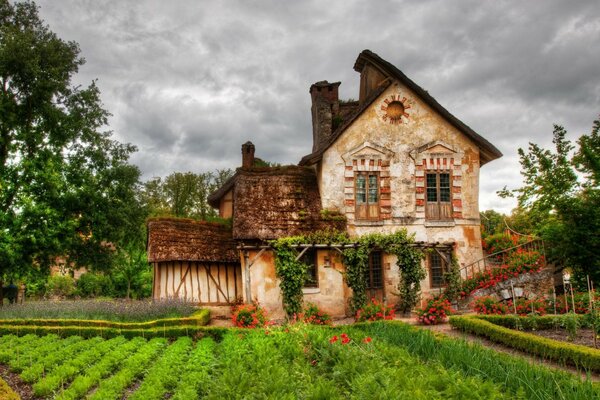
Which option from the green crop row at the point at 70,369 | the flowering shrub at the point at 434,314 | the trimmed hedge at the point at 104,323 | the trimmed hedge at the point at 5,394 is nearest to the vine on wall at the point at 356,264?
the flowering shrub at the point at 434,314

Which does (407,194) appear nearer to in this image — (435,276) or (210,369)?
(435,276)

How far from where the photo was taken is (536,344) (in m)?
10.3

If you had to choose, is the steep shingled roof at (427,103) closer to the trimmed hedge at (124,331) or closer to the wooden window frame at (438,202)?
the wooden window frame at (438,202)

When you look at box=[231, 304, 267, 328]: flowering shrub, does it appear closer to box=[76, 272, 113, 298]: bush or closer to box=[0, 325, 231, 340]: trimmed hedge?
box=[0, 325, 231, 340]: trimmed hedge

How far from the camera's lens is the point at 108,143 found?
22.8m

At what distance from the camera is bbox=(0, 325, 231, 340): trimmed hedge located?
13.8m

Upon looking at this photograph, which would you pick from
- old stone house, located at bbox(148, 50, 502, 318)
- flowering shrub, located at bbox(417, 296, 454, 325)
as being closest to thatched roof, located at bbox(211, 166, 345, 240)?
old stone house, located at bbox(148, 50, 502, 318)

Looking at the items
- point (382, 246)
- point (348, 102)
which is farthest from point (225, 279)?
point (348, 102)

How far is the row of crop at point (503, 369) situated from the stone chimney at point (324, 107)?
13636 mm

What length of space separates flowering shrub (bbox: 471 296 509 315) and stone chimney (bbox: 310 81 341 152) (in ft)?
31.5

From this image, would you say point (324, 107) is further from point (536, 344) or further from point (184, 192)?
point (184, 192)

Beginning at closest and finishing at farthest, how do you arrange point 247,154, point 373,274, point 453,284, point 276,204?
point 453,284 → point 373,274 → point 276,204 → point 247,154

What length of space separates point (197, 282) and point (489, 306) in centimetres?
1158

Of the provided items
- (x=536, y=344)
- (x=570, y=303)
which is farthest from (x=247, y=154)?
(x=536, y=344)
